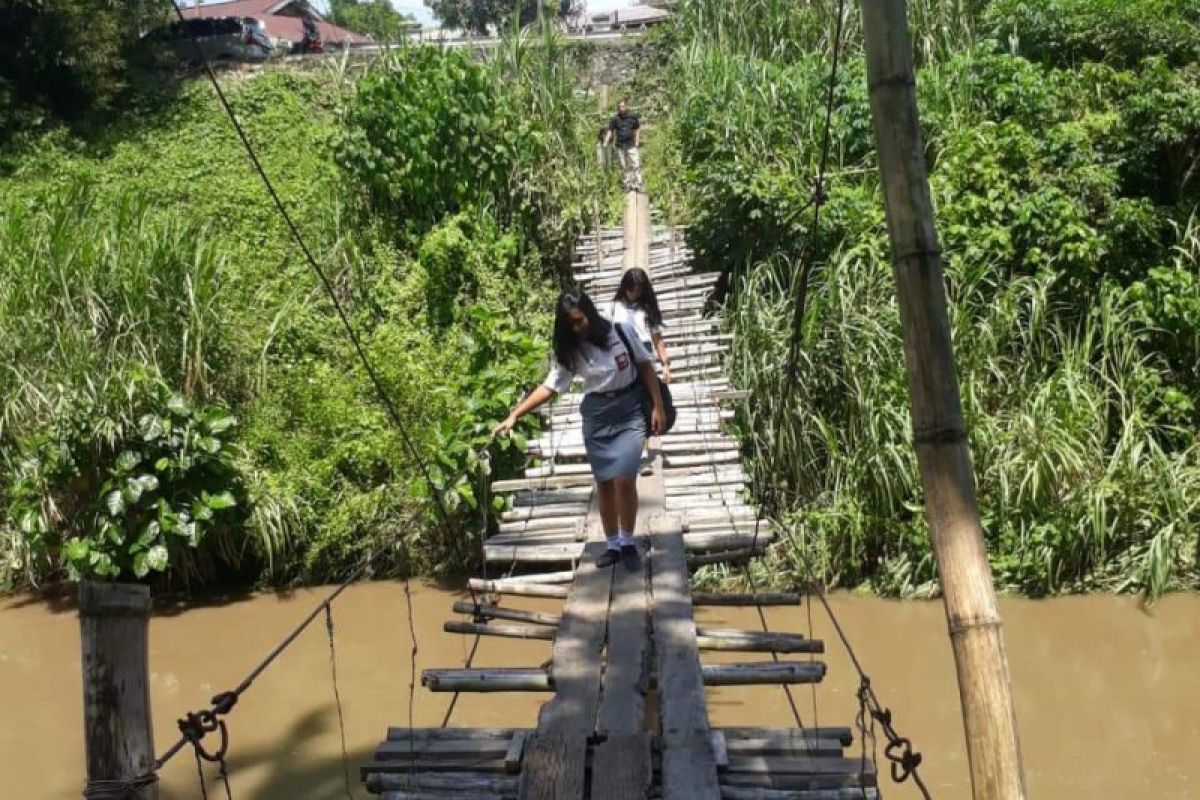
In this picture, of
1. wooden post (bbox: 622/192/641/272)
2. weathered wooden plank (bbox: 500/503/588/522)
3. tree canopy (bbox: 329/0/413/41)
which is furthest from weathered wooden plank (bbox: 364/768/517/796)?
tree canopy (bbox: 329/0/413/41)

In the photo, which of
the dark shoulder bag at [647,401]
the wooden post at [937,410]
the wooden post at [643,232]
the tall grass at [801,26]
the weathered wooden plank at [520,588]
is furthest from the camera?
the tall grass at [801,26]

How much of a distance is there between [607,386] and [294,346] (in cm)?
430

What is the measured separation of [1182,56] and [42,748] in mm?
7552

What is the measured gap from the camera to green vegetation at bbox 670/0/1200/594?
20.1 ft

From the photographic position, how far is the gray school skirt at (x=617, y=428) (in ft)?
12.9

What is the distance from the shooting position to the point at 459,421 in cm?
665

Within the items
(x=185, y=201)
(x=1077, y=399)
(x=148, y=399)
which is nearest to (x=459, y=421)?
(x=148, y=399)

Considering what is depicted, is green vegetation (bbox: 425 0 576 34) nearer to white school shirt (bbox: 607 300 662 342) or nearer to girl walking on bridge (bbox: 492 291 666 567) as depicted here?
white school shirt (bbox: 607 300 662 342)

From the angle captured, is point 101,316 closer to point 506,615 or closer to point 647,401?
point 506,615

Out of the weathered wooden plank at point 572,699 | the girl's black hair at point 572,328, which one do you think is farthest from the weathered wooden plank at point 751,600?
the girl's black hair at point 572,328

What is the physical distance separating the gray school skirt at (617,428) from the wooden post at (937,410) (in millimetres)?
2088

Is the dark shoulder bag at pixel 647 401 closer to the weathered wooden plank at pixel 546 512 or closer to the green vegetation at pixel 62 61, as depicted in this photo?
the weathered wooden plank at pixel 546 512

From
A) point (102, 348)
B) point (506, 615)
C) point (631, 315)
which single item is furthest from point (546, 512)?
point (102, 348)

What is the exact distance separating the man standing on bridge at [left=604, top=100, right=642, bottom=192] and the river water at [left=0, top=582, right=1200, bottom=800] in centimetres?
425
